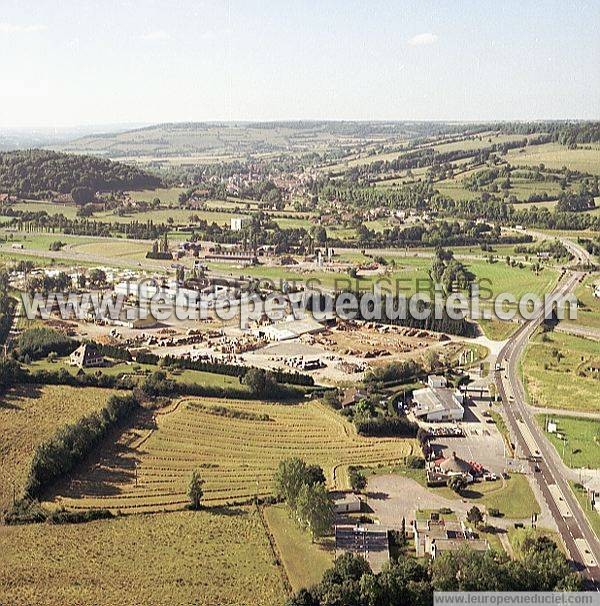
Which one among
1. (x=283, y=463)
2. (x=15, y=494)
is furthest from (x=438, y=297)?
(x=15, y=494)

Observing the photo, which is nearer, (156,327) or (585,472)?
(585,472)

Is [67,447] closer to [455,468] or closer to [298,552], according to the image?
[298,552]

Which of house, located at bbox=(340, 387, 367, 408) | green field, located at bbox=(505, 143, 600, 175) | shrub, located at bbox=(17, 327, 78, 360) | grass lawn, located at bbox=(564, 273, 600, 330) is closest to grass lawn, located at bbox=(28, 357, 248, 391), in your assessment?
shrub, located at bbox=(17, 327, 78, 360)

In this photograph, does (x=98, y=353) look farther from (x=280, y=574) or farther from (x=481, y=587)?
(x=481, y=587)

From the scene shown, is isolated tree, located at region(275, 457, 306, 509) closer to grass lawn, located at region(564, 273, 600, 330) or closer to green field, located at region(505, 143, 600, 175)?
grass lawn, located at region(564, 273, 600, 330)

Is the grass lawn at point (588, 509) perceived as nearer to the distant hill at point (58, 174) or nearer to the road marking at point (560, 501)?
the road marking at point (560, 501)

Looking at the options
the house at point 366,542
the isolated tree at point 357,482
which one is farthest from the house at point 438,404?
the house at point 366,542
